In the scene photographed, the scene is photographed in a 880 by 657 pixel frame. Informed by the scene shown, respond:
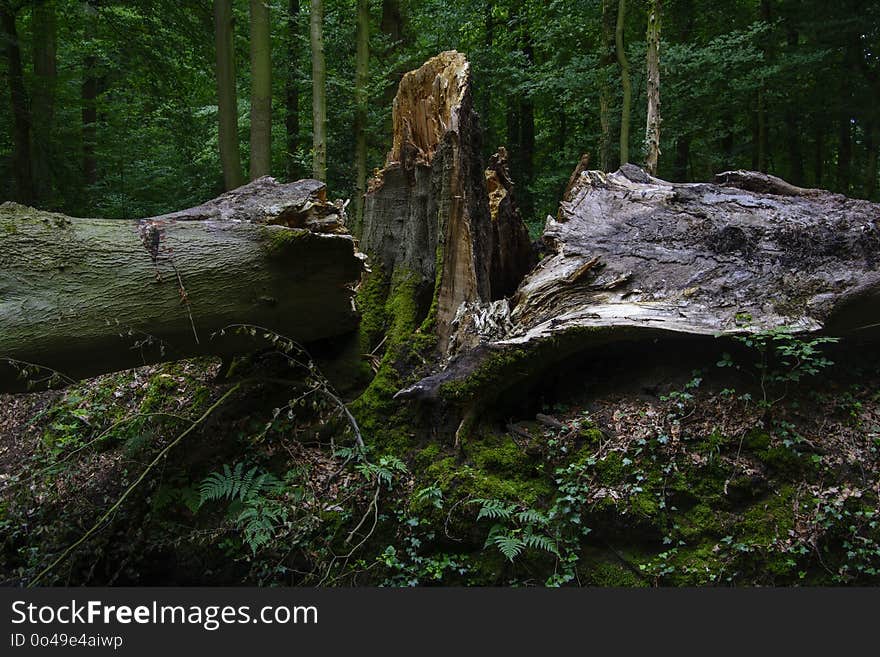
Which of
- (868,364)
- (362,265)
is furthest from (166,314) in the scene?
(868,364)

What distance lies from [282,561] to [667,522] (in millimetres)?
2337

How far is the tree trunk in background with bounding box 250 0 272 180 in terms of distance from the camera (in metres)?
9.72

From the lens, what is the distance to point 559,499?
3678mm

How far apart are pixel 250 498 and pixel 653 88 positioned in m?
9.07

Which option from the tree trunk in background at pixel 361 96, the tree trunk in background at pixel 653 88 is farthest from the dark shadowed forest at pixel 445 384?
the tree trunk in background at pixel 361 96

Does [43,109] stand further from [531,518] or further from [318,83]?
[531,518]

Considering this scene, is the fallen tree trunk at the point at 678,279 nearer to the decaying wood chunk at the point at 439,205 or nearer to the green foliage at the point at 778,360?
the green foliage at the point at 778,360

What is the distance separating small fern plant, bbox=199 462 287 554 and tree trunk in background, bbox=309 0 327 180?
22.6 ft

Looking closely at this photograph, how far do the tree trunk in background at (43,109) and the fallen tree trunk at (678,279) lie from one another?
9932 mm

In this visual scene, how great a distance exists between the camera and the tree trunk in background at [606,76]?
38.0 ft

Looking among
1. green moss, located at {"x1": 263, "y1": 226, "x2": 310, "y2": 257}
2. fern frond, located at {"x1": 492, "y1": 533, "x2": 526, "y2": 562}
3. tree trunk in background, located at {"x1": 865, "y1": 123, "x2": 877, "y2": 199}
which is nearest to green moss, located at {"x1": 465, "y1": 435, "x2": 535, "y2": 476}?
fern frond, located at {"x1": 492, "y1": 533, "x2": 526, "y2": 562}

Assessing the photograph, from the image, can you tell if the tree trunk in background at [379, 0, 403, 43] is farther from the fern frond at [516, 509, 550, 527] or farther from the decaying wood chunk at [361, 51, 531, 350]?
the fern frond at [516, 509, 550, 527]

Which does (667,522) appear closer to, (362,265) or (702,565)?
(702,565)

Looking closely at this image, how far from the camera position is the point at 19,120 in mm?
10148
